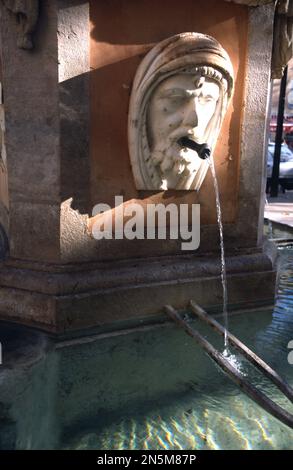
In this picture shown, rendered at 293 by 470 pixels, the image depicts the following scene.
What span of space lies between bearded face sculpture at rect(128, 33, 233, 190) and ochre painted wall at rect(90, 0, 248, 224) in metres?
0.08

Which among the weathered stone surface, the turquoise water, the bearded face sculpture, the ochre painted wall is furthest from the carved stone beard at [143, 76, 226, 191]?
the turquoise water

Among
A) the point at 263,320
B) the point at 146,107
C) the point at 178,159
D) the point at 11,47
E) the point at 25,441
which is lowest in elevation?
the point at 25,441

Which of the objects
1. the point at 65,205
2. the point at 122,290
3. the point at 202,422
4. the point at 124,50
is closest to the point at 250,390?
the point at 202,422

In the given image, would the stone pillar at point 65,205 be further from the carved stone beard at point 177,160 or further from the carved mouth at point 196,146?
the carved mouth at point 196,146

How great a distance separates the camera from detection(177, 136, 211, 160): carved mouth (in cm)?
317

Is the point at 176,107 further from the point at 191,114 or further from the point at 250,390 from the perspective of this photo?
the point at 250,390

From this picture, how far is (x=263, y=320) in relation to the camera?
11.5 feet

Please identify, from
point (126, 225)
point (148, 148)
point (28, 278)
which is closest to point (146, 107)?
point (148, 148)

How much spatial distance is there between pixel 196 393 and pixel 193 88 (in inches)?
75.9

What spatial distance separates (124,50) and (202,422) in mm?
2270

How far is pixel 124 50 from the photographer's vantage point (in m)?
3.05

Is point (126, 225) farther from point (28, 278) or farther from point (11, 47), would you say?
point (11, 47)

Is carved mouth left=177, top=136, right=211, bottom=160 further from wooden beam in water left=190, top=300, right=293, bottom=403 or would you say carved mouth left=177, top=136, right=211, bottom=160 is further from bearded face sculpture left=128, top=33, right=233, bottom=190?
wooden beam in water left=190, top=300, right=293, bottom=403

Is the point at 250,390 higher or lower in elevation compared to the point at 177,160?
lower
